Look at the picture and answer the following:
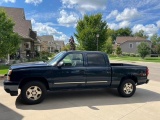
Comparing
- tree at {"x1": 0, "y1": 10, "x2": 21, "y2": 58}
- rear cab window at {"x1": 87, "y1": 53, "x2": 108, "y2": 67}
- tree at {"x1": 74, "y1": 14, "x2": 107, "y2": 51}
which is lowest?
rear cab window at {"x1": 87, "y1": 53, "x2": 108, "y2": 67}

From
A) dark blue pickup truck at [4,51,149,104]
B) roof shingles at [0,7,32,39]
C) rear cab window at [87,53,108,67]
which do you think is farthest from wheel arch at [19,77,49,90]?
roof shingles at [0,7,32,39]

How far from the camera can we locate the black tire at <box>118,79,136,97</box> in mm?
8320

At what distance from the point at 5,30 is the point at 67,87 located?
884 centimetres

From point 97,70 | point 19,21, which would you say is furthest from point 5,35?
point 19,21

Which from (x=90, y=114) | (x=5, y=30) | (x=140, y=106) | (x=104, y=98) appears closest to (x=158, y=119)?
A: (x=140, y=106)

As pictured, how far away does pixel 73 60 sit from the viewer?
768 cm

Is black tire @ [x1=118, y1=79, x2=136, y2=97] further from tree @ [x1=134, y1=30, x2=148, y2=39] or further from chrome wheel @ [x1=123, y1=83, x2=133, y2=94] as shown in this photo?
tree @ [x1=134, y1=30, x2=148, y2=39]

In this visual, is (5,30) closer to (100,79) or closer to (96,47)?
(100,79)

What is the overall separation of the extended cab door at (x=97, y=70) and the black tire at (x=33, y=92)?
1689 millimetres

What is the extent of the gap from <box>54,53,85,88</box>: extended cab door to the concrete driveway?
62 centimetres

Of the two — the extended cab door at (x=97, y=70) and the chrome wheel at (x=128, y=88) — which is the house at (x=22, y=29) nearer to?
the extended cab door at (x=97, y=70)

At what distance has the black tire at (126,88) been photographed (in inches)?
328

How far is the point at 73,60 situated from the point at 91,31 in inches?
1107

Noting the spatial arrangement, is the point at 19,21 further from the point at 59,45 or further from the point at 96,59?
the point at 59,45
